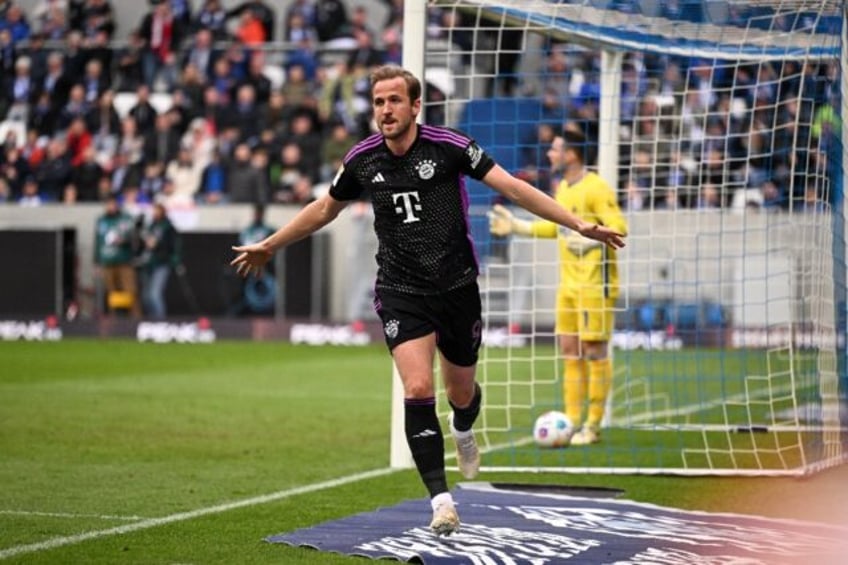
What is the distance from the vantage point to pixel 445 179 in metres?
7.74

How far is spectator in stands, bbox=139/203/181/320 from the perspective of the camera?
25875 mm

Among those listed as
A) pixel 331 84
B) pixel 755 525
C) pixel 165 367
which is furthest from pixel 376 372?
pixel 755 525

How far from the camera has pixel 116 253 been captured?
2622cm

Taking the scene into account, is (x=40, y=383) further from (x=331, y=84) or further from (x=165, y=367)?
(x=331, y=84)

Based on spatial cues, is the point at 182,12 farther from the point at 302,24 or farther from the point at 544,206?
the point at 544,206

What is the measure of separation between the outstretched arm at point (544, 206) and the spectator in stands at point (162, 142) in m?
21.0

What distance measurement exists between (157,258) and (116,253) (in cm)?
73

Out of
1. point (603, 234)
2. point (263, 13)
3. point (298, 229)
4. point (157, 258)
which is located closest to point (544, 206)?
point (603, 234)

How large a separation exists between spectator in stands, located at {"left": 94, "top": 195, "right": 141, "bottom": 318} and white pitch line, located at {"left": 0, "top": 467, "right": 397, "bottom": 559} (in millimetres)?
16293

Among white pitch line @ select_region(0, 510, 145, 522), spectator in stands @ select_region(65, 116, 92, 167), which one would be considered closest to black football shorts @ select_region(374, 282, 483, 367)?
white pitch line @ select_region(0, 510, 145, 522)

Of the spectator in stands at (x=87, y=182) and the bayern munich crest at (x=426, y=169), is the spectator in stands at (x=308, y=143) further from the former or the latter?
the bayern munich crest at (x=426, y=169)

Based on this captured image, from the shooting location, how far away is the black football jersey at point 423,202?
25.4 feet

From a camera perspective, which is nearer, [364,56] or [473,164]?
[473,164]

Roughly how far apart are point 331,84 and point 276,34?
394 cm
